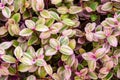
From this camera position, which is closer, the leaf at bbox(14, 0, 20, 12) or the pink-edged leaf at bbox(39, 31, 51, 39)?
the pink-edged leaf at bbox(39, 31, 51, 39)

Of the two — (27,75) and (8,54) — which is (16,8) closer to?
(8,54)

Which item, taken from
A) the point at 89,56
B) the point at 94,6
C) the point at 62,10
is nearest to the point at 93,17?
the point at 94,6

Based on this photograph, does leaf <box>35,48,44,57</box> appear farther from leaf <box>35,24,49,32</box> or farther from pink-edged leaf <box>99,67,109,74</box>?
pink-edged leaf <box>99,67,109,74</box>

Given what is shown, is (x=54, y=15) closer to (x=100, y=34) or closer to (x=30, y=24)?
(x=30, y=24)

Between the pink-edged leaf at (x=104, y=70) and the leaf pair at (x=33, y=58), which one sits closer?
the leaf pair at (x=33, y=58)

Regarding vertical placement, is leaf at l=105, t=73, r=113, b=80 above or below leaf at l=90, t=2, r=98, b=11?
below

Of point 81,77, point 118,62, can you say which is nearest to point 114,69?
point 118,62

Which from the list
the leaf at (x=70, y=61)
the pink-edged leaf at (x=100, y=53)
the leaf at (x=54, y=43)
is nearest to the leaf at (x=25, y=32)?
the leaf at (x=54, y=43)

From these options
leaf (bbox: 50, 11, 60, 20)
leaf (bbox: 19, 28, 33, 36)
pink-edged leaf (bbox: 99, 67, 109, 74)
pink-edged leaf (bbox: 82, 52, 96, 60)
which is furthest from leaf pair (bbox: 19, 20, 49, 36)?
pink-edged leaf (bbox: 99, 67, 109, 74)

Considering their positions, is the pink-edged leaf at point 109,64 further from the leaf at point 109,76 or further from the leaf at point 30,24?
the leaf at point 30,24

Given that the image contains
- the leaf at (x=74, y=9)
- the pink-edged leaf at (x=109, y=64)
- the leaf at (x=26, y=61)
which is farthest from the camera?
the leaf at (x=74, y=9)
